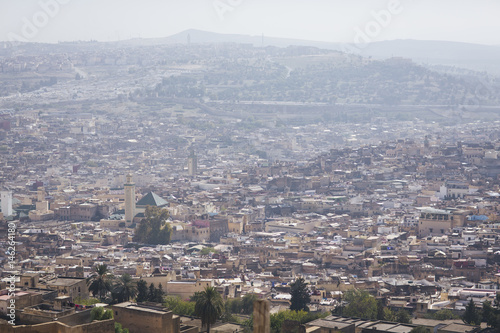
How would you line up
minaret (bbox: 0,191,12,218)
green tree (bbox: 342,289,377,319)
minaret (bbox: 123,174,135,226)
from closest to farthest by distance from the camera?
green tree (bbox: 342,289,377,319), minaret (bbox: 123,174,135,226), minaret (bbox: 0,191,12,218)

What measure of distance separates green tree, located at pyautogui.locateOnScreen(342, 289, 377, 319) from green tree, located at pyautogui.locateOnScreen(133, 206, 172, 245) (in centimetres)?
1505

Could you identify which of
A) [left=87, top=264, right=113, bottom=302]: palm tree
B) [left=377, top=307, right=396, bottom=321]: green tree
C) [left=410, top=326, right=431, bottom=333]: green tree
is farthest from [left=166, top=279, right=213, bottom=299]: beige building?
[left=410, top=326, right=431, bottom=333]: green tree

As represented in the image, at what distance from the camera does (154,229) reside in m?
40.6

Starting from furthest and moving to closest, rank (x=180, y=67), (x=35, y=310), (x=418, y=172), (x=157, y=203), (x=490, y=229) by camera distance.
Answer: (x=180, y=67)
(x=418, y=172)
(x=157, y=203)
(x=490, y=229)
(x=35, y=310)

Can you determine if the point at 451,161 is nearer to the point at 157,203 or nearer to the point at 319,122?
the point at 157,203

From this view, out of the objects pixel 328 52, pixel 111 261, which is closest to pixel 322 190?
pixel 111 261

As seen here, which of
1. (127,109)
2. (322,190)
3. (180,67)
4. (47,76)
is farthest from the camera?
(180,67)

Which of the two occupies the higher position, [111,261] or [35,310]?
[35,310]

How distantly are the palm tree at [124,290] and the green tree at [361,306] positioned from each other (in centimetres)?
477

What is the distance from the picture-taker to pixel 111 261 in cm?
3350

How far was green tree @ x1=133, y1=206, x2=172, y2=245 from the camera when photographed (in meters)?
40.2

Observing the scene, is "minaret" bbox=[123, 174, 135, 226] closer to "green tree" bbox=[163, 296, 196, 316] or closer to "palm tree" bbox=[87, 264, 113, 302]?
"green tree" bbox=[163, 296, 196, 316]

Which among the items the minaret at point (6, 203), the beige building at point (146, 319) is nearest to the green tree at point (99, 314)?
the beige building at point (146, 319)

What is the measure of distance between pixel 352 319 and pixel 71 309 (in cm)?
687
